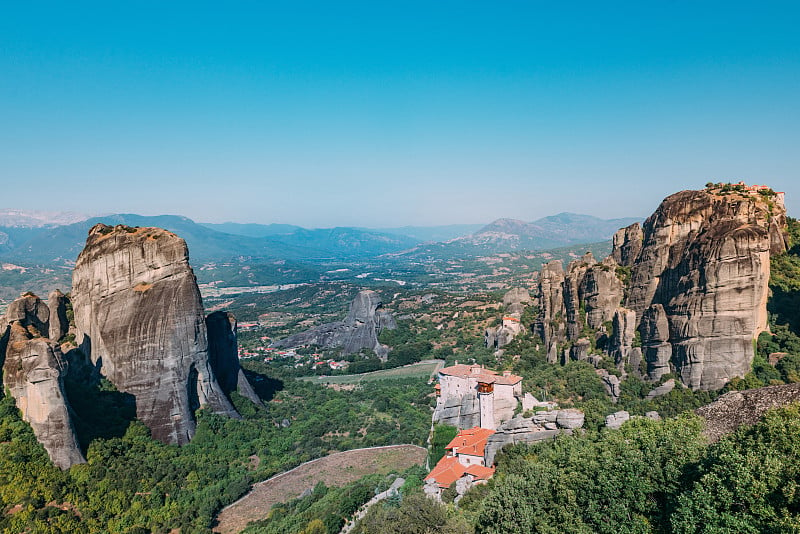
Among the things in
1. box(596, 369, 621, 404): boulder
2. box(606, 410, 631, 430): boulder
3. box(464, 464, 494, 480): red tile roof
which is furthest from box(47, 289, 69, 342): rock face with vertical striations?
box(596, 369, 621, 404): boulder

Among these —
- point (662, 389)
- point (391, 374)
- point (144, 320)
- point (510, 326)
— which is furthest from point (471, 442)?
point (391, 374)

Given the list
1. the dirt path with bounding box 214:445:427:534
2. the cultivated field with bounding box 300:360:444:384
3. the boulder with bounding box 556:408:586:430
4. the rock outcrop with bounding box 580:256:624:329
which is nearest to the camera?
the boulder with bounding box 556:408:586:430

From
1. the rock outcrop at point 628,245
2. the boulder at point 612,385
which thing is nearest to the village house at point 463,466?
the boulder at point 612,385

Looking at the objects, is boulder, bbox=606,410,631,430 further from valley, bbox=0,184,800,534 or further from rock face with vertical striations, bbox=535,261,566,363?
rock face with vertical striations, bbox=535,261,566,363

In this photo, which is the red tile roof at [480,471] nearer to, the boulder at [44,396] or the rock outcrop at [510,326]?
the boulder at [44,396]

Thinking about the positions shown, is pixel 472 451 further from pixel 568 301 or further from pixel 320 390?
pixel 320 390

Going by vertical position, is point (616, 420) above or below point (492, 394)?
above

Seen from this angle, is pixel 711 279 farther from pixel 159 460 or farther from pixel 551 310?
Result: pixel 159 460
